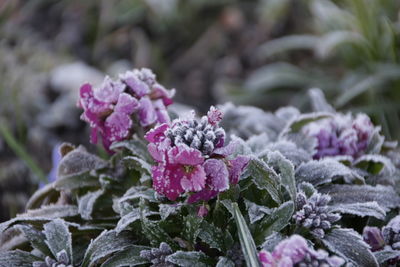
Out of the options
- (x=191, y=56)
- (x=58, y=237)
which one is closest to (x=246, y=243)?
(x=58, y=237)

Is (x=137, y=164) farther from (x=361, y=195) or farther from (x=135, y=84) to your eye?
(x=361, y=195)

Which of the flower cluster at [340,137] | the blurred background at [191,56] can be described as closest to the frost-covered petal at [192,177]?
the flower cluster at [340,137]

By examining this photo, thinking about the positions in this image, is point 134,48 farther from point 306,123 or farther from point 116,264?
point 116,264

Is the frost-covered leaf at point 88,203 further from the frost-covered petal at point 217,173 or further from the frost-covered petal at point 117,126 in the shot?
the frost-covered petal at point 217,173

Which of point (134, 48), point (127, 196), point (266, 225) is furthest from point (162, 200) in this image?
point (134, 48)

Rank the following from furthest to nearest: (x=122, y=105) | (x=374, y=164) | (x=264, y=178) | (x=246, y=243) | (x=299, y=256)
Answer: (x=374, y=164)
(x=122, y=105)
(x=264, y=178)
(x=246, y=243)
(x=299, y=256)

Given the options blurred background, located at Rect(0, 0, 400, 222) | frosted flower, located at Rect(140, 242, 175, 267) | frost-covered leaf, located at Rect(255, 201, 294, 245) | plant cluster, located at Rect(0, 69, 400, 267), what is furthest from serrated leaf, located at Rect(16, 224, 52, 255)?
blurred background, located at Rect(0, 0, 400, 222)
